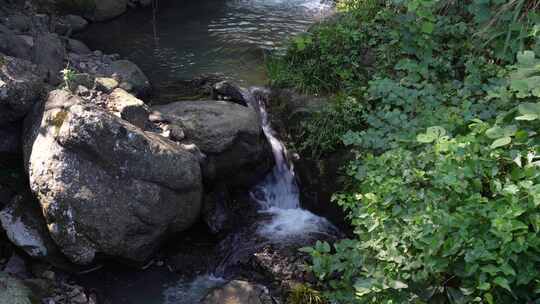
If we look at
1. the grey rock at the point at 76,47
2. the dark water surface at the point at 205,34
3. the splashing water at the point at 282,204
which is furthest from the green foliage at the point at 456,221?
the grey rock at the point at 76,47

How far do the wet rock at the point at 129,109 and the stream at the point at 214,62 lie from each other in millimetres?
1674

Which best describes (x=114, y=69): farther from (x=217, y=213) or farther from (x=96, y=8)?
(x=96, y=8)

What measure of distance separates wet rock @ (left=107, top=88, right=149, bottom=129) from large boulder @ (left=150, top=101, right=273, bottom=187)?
19cm

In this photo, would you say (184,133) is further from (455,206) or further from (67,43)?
(67,43)

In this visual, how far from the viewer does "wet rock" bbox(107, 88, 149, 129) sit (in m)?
5.92

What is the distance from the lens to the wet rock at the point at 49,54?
308 inches

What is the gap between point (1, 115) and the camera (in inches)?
226

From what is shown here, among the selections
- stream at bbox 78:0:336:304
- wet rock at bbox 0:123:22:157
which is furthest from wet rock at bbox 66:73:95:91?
stream at bbox 78:0:336:304

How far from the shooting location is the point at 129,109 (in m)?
5.97

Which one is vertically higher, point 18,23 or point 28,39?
point 18,23

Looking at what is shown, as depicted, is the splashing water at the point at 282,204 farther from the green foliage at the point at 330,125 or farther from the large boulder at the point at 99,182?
the large boulder at the point at 99,182

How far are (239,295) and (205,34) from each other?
7.16 metres

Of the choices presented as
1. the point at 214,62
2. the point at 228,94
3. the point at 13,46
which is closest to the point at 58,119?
the point at 228,94

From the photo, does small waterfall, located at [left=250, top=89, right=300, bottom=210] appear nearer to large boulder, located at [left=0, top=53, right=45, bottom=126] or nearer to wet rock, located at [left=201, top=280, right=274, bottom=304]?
wet rock, located at [left=201, top=280, right=274, bottom=304]
